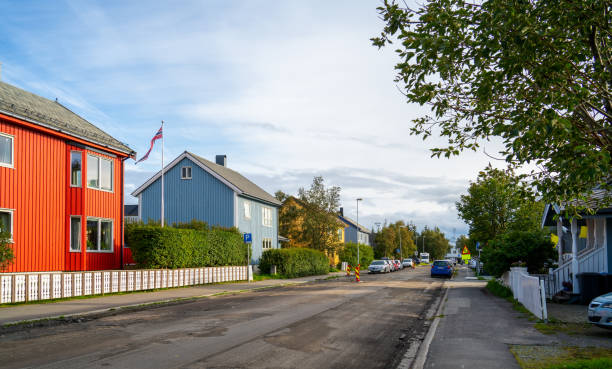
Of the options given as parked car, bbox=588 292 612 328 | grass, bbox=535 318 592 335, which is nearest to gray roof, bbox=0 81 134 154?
grass, bbox=535 318 592 335

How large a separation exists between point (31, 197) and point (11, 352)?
13270 mm

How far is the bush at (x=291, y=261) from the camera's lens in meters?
38.5

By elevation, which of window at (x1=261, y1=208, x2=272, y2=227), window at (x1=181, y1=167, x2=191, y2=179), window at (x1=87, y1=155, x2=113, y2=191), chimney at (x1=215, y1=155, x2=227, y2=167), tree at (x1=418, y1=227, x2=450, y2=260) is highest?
chimney at (x1=215, y1=155, x2=227, y2=167)

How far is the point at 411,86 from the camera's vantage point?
8078 millimetres

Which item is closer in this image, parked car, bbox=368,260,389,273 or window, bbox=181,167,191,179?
window, bbox=181,167,191,179

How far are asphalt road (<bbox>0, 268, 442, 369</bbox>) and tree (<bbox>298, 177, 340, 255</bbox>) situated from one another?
37189 mm

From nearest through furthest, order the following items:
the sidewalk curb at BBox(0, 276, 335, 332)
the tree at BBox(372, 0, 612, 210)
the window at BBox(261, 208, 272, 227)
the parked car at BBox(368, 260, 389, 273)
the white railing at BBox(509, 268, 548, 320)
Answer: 1. the tree at BBox(372, 0, 612, 210)
2. the sidewalk curb at BBox(0, 276, 335, 332)
3. the white railing at BBox(509, 268, 548, 320)
4. the window at BBox(261, 208, 272, 227)
5. the parked car at BBox(368, 260, 389, 273)

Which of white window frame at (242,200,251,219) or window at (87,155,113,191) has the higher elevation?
window at (87,155,113,191)

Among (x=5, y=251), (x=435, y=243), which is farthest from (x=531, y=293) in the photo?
(x=435, y=243)

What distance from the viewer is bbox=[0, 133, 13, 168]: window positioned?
19109mm

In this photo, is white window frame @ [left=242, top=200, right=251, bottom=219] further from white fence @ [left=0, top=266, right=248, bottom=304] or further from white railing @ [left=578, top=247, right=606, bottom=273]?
white railing @ [left=578, top=247, right=606, bottom=273]

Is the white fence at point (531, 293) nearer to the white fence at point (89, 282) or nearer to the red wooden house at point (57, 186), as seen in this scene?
the white fence at point (89, 282)

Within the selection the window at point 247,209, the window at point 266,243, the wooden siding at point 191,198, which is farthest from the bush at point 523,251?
the window at point 266,243

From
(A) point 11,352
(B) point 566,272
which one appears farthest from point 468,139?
(B) point 566,272
